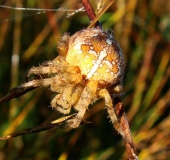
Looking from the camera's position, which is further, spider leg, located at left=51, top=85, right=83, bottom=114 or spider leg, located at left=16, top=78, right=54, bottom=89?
spider leg, located at left=51, top=85, right=83, bottom=114

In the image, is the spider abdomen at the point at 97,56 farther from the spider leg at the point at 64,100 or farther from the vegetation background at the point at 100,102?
the vegetation background at the point at 100,102

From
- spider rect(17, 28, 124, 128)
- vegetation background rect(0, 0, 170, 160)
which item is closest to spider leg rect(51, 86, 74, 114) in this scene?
spider rect(17, 28, 124, 128)

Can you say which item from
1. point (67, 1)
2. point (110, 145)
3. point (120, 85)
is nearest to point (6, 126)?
point (110, 145)

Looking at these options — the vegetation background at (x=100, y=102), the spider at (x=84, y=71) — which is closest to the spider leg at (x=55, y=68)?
the spider at (x=84, y=71)

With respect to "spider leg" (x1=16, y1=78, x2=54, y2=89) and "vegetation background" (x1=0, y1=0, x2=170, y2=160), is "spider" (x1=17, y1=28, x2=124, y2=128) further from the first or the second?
"vegetation background" (x1=0, y1=0, x2=170, y2=160)

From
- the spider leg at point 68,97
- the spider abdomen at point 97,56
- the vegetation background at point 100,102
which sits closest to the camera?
the spider abdomen at point 97,56

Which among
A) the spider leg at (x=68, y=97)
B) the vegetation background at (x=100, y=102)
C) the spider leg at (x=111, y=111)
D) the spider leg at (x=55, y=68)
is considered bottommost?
the spider leg at (x=111, y=111)

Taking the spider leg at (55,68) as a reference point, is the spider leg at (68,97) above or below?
below
